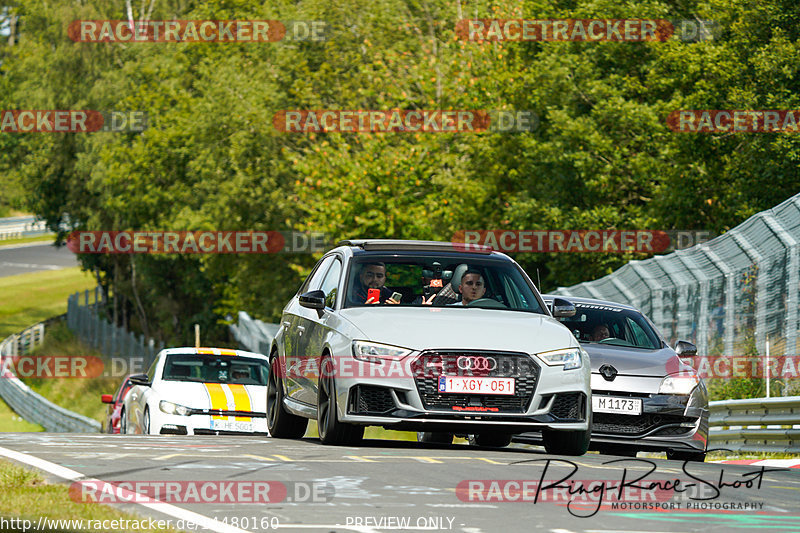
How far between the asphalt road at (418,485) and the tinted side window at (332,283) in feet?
4.25

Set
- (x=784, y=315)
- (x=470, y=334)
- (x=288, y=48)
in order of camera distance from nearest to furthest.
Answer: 1. (x=470, y=334)
2. (x=784, y=315)
3. (x=288, y=48)

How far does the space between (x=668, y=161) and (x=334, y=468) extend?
28686 millimetres

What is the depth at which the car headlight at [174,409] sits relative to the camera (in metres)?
19.2

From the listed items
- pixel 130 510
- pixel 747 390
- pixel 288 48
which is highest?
pixel 288 48

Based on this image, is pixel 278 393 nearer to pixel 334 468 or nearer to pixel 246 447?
pixel 246 447

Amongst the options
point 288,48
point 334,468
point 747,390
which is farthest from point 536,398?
point 288,48

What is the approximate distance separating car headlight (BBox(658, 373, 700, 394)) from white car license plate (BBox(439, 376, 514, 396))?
3305 mm

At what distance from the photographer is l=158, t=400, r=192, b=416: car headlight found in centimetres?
1919

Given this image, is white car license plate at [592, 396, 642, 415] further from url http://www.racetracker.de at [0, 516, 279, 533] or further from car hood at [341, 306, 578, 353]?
url http://www.racetracker.de at [0, 516, 279, 533]

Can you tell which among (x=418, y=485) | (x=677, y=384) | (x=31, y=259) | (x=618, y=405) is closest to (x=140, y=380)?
(x=618, y=405)

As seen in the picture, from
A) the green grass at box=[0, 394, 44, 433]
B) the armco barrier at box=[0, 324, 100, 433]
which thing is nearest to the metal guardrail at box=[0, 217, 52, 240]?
the armco barrier at box=[0, 324, 100, 433]

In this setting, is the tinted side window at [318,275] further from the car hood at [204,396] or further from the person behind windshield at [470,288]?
the car hood at [204,396]

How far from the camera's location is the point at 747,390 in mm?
20109

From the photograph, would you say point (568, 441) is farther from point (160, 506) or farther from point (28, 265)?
point (28, 265)
